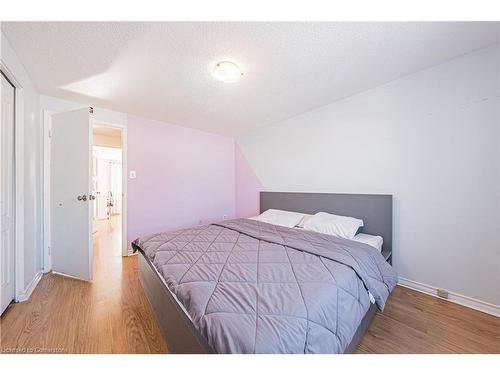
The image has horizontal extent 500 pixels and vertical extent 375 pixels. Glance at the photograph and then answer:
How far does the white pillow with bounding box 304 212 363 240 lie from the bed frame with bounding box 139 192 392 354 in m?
0.19

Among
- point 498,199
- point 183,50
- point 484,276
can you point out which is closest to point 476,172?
point 498,199

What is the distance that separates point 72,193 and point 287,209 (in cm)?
270

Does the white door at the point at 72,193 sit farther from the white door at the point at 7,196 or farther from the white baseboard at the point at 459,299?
the white baseboard at the point at 459,299

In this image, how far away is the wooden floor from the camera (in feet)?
4.11

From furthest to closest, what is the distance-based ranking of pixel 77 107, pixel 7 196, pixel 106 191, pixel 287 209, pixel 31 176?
pixel 106 191 < pixel 287 209 < pixel 77 107 < pixel 31 176 < pixel 7 196

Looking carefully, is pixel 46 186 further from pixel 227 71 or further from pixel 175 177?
pixel 227 71

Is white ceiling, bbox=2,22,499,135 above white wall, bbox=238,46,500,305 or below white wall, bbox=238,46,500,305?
above

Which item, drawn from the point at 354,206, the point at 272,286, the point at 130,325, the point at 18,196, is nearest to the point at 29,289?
the point at 18,196

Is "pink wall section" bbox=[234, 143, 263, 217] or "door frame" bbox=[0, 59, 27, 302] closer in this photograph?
"door frame" bbox=[0, 59, 27, 302]

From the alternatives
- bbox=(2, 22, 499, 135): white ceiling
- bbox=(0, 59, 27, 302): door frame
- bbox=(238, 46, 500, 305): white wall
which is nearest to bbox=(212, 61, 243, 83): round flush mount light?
bbox=(2, 22, 499, 135): white ceiling

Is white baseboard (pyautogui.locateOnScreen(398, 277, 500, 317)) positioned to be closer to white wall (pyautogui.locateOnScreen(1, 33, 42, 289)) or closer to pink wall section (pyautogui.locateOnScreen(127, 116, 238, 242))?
pink wall section (pyautogui.locateOnScreen(127, 116, 238, 242))

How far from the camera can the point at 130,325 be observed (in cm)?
144

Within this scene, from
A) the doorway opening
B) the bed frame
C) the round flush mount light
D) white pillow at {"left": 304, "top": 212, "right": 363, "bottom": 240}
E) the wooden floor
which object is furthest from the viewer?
the doorway opening

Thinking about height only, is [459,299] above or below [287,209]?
below
